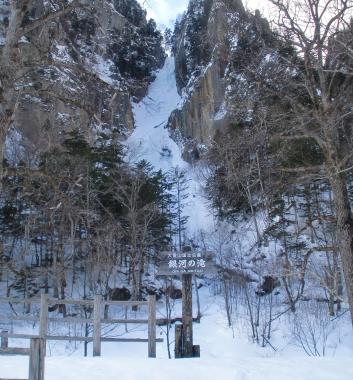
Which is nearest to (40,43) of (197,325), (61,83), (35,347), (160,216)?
(61,83)

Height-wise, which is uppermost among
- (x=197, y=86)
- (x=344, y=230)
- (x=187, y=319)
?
(x=197, y=86)

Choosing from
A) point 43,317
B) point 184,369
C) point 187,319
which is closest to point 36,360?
point 184,369

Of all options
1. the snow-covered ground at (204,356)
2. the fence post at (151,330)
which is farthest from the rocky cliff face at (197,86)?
the fence post at (151,330)

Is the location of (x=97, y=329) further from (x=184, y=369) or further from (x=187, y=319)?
(x=184, y=369)

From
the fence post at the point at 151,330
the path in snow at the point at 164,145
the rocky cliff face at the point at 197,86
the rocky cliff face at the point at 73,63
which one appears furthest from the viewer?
the rocky cliff face at the point at 197,86

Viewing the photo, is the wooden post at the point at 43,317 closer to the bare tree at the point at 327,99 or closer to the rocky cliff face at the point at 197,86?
the bare tree at the point at 327,99

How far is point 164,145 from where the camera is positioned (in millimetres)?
57438

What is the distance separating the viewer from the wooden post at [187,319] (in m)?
11.4

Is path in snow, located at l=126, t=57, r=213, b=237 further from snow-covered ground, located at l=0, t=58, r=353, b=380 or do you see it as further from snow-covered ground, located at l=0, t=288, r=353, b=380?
snow-covered ground, located at l=0, t=288, r=353, b=380

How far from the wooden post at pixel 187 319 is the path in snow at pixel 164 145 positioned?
2789 cm

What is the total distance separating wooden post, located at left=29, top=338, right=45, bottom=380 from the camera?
436 centimetres

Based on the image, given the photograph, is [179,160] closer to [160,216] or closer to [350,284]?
[160,216]

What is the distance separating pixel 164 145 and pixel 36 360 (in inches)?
2105

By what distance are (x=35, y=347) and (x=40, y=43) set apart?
13.6 ft
